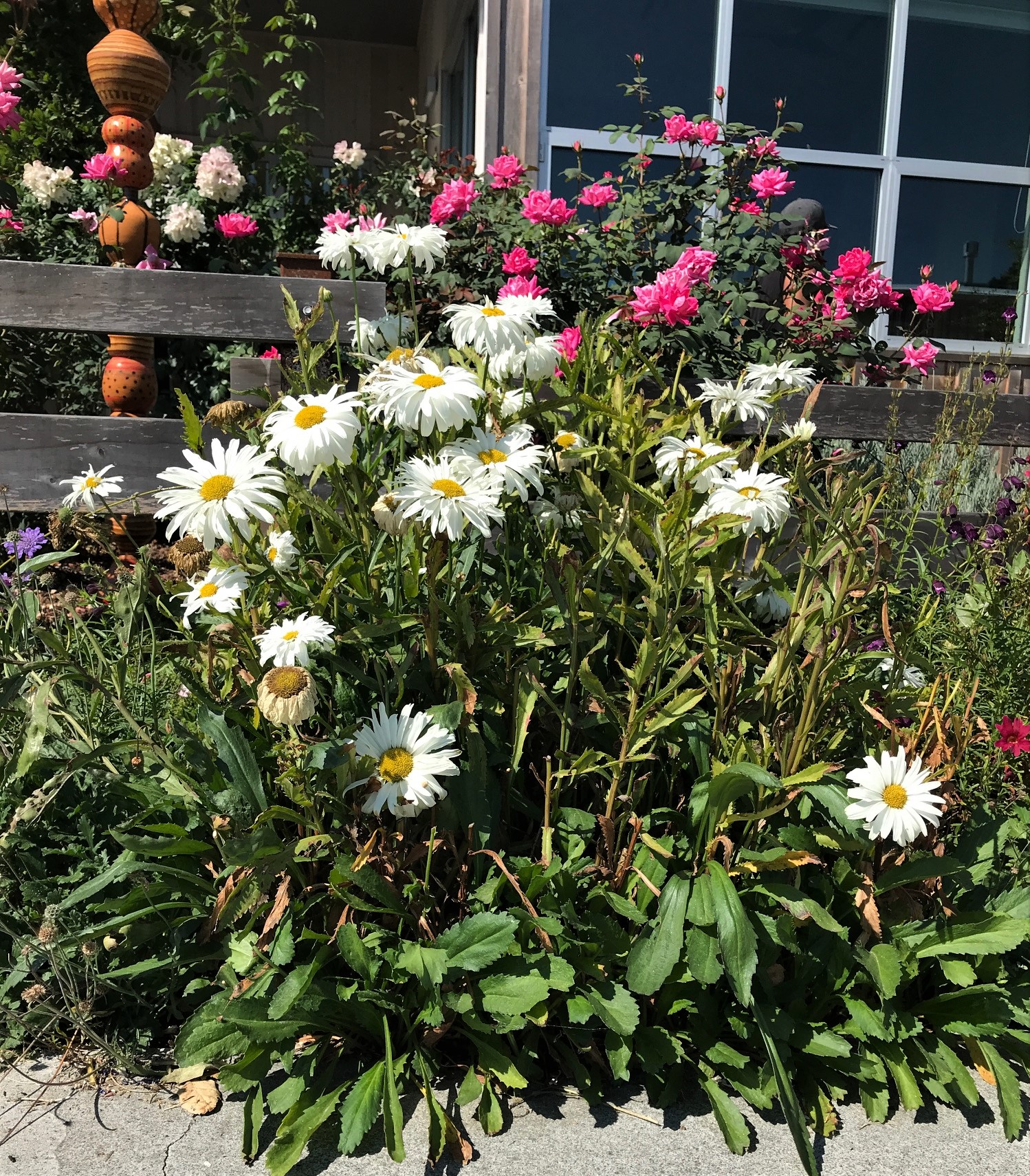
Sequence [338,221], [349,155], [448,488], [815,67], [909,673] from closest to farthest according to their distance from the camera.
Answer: [448,488]
[909,673]
[338,221]
[349,155]
[815,67]

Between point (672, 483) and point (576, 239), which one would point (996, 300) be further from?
point (672, 483)

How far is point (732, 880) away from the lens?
1.52 meters

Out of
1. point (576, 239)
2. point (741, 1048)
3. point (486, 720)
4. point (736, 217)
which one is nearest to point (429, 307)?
point (576, 239)

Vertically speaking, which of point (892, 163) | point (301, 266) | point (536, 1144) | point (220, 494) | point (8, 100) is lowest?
point (536, 1144)

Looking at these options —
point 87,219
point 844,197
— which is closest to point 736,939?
point 87,219

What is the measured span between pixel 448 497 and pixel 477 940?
674mm

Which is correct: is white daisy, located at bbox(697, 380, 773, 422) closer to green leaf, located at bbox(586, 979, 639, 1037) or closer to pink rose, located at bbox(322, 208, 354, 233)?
pink rose, located at bbox(322, 208, 354, 233)

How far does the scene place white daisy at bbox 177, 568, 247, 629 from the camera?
1.35 m

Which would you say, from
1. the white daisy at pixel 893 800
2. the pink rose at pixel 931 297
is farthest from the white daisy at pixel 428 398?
the pink rose at pixel 931 297

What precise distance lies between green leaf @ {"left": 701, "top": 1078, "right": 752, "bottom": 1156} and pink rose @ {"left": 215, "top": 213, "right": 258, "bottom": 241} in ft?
11.5

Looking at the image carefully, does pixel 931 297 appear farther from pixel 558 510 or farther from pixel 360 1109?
pixel 360 1109

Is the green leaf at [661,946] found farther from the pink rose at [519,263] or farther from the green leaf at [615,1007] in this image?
the pink rose at [519,263]

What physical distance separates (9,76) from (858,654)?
2.75m

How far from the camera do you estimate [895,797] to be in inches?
54.7
